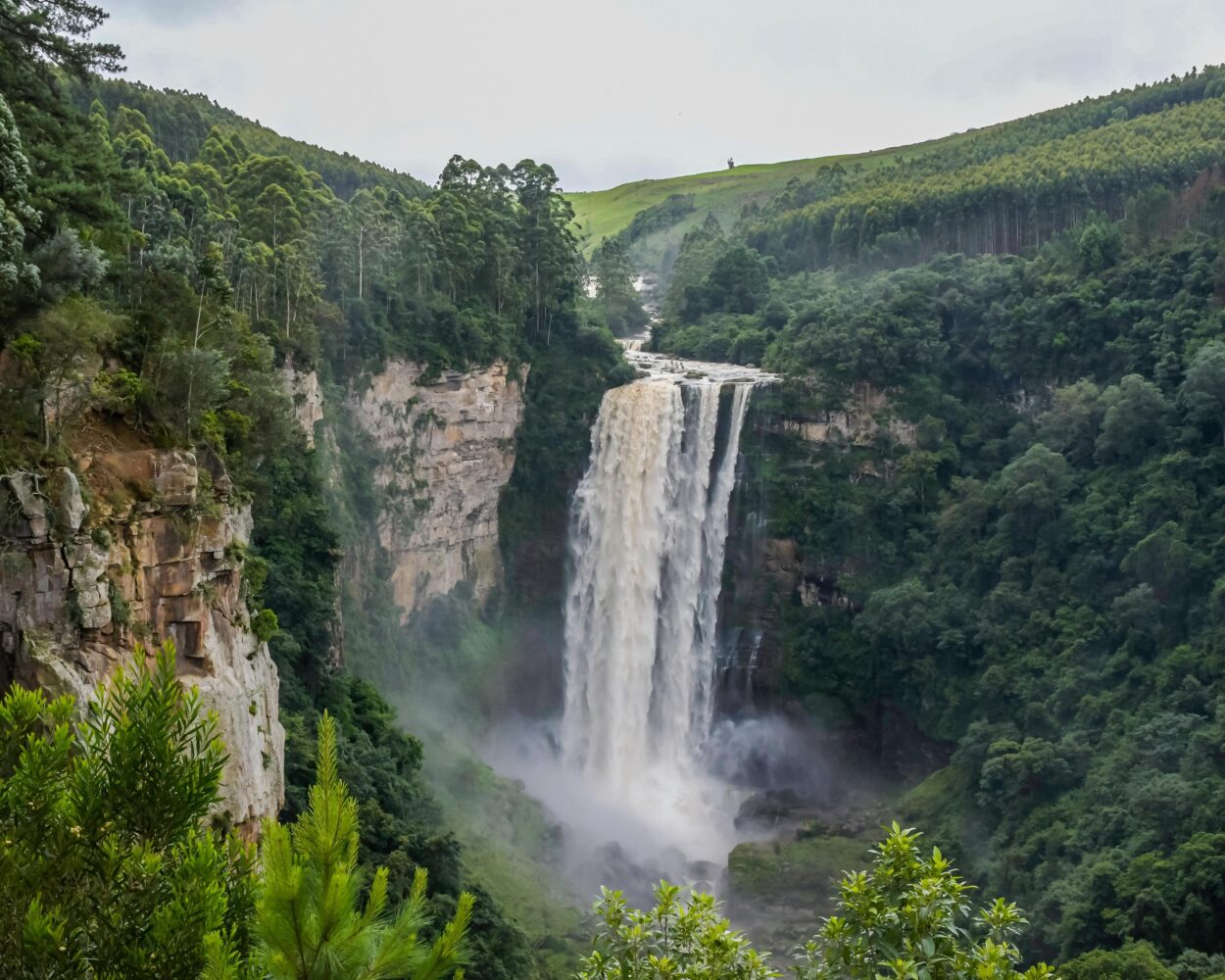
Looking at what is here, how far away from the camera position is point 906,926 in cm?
921

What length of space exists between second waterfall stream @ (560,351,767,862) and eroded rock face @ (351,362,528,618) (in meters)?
3.40

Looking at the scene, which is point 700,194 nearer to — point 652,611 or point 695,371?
point 695,371

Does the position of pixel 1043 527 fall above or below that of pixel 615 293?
below

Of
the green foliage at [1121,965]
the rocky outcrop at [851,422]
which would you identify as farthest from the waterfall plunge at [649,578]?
the green foliage at [1121,965]

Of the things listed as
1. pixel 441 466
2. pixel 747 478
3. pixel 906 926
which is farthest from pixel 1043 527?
pixel 906 926

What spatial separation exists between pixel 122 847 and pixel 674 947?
14.1 ft

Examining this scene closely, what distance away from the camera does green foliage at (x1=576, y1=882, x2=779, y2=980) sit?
30.2 feet

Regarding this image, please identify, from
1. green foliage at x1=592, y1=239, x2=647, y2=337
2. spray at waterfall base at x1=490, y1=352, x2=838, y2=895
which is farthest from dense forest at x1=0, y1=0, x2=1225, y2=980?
spray at waterfall base at x1=490, y1=352, x2=838, y2=895

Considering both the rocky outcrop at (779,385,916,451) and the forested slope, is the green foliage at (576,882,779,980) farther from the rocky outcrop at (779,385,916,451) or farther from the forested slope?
the rocky outcrop at (779,385,916,451)

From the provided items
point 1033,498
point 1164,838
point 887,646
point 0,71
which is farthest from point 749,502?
point 0,71

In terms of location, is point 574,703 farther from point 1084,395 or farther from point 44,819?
point 44,819

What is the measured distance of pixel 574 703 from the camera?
46219mm

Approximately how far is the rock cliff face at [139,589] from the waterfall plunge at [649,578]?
24474 mm

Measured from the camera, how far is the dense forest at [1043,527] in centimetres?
3161
